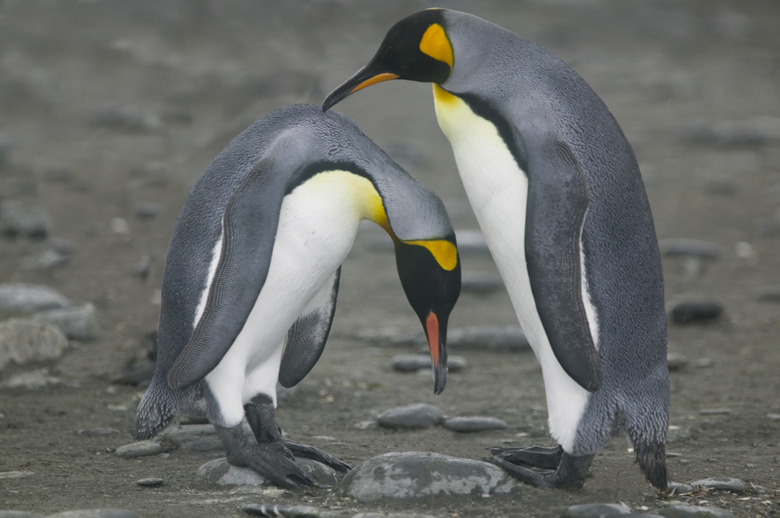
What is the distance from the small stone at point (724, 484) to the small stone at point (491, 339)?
6.09 ft

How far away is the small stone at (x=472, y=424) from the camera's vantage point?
11.5 feet

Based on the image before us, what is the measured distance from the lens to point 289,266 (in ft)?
9.12

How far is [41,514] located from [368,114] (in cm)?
803

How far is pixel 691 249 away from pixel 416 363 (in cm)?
260

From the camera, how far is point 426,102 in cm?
1078

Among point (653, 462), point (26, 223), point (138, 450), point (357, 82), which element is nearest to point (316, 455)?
point (138, 450)

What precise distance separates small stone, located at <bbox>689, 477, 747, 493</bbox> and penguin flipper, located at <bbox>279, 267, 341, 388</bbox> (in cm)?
113

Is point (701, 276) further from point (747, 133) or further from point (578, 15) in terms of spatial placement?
point (578, 15)

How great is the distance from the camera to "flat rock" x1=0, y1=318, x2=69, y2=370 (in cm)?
415

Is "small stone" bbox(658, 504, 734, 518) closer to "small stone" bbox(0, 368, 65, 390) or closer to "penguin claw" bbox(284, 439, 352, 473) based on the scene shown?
"penguin claw" bbox(284, 439, 352, 473)

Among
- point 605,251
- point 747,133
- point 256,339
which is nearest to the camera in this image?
point 605,251

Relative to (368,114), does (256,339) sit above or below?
below

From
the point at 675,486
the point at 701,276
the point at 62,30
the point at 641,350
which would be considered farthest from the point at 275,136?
the point at 62,30

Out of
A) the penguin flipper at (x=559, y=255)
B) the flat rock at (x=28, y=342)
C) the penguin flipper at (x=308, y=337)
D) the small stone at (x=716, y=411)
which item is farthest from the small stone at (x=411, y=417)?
the flat rock at (x=28, y=342)
